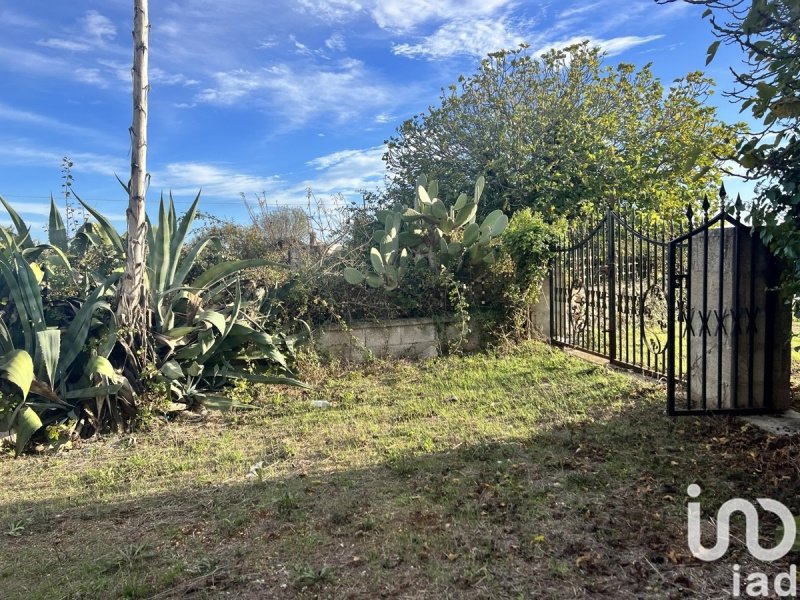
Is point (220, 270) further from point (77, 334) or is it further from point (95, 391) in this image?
point (95, 391)

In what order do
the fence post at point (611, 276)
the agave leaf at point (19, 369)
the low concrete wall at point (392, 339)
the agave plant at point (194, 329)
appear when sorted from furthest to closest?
the low concrete wall at point (392, 339) < the fence post at point (611, 276) < the agave plant at point (194, 329) < the agave leaf at point (19, 369)

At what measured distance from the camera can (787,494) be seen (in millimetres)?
2984

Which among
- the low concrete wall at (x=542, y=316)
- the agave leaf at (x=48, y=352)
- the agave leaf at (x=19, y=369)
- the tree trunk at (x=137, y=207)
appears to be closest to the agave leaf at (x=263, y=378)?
the tree trunk at (x=137, y=207)

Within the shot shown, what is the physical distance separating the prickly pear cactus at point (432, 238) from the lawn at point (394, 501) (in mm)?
2350

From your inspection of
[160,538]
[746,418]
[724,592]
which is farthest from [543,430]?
[160,538]

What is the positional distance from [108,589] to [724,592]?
108 inches

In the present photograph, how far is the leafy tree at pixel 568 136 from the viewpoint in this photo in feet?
33.7

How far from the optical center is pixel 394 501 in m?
3.13

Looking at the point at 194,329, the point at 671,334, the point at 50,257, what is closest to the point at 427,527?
the point at 671,334

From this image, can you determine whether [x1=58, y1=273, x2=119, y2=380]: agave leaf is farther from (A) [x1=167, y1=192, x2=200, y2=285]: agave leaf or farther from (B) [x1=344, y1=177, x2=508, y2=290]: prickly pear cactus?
(B) [x1=344, y1=177, x2=508, y2=290]: prickly pear cactus

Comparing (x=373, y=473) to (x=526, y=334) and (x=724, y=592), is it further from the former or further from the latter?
(x=526, y=334)

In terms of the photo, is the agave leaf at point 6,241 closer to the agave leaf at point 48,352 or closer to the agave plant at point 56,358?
the agave plant at point 56,358

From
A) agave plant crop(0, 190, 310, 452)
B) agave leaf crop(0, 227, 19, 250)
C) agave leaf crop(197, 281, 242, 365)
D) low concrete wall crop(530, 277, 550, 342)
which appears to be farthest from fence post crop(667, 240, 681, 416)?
agave leaf crop(0, 227, 19, 250)

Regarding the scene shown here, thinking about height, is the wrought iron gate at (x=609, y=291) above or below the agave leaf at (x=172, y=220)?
below
